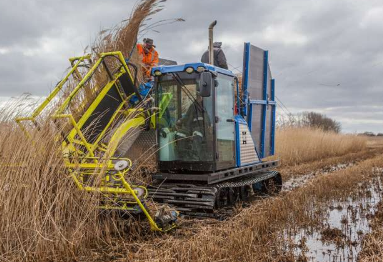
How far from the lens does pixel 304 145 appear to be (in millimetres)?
16000

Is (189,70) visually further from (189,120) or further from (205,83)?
(189,120)

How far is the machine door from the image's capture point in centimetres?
692

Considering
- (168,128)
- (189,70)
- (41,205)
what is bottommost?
(41,205)

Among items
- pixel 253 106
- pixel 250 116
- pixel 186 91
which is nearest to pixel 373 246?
pixel 186 91

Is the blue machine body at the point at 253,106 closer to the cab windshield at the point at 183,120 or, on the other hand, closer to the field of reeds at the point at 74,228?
the cab windshield at the point at 183,120

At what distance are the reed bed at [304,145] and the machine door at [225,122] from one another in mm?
7109

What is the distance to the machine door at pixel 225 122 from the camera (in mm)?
6922

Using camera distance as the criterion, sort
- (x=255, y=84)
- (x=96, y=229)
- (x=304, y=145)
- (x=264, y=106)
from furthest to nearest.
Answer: (x=304, y=145)
(x=264, y=106)
(x=255, y=84)
(x=96, y=229)

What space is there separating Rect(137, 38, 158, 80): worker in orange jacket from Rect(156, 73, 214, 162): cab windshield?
1033mm

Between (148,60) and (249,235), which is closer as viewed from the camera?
(249,235)

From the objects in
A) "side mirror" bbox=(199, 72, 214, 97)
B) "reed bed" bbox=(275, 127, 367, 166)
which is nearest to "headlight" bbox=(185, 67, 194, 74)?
"side mirror" bbox=(199, 72, 214, 97)

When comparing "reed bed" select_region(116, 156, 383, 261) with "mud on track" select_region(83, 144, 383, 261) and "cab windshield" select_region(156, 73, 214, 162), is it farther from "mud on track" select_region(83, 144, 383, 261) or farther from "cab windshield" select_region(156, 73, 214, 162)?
"cab windshield" select_region(156, 73, 214, 162)

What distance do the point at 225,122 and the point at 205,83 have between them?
3.61 ft

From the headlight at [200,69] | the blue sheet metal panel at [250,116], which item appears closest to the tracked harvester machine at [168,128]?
the headlight at [200,69]
